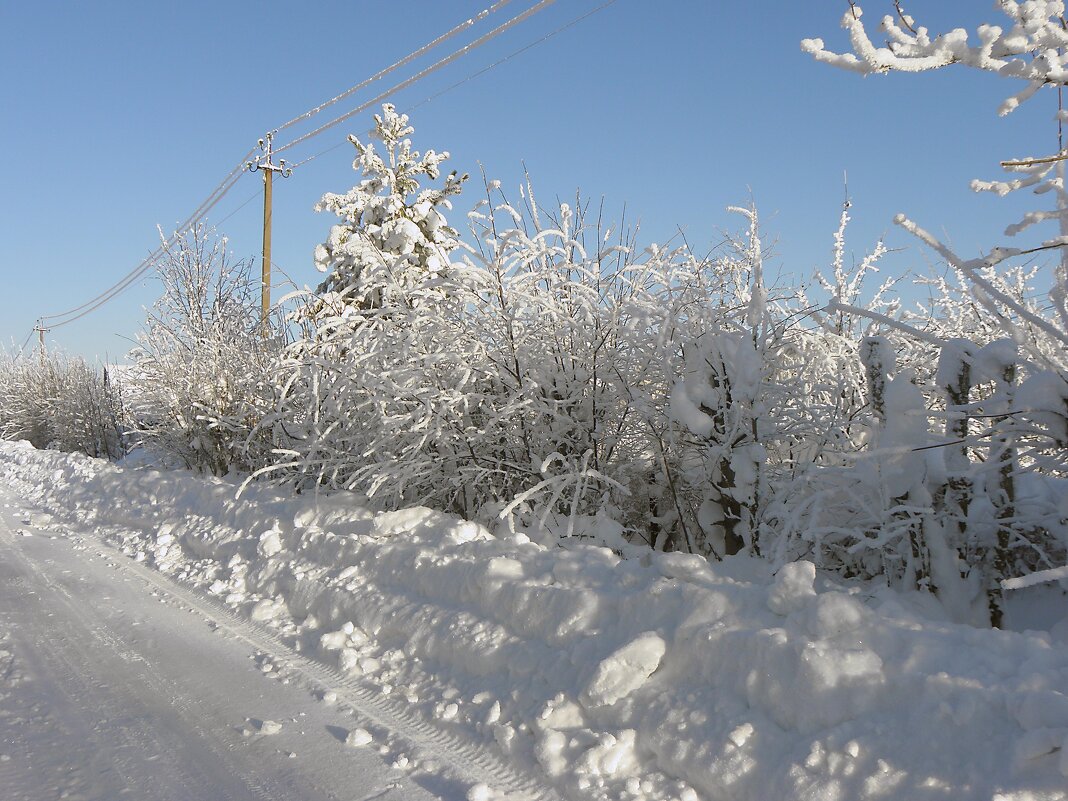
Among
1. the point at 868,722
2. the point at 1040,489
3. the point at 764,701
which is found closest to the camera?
the point at 868,722

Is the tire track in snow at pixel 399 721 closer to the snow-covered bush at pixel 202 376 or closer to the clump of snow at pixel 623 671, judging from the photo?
the clump of snow at pixel 623 671

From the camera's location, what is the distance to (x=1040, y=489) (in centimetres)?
412

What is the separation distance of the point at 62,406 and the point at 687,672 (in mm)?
26659

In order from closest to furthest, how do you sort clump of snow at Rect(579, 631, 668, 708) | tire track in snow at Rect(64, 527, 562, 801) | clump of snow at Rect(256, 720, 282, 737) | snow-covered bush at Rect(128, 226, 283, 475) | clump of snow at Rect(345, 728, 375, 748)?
tire track in snow at Rect(64, 527, 562, 801), clump of snow at Rect(579, 631, 668, 708), clump of snow at Rect(345, 728, 375, 748), clump of snow at Rect(256, 720, 282, 737), snow-covered bush at Rect(128, 226, 283, 475)

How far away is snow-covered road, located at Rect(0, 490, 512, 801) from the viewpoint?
10.2ft

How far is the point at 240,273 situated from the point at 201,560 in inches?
448

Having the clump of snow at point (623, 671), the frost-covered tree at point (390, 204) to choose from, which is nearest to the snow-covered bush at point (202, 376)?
the frost-covered tree at point (390, 204)

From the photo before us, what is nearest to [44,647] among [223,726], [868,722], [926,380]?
[223,726]

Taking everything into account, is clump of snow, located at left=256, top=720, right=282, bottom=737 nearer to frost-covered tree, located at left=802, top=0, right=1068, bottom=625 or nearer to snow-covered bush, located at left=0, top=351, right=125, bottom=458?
frost-covered tree, located at left=802, top=0, right=1068, bottom=625

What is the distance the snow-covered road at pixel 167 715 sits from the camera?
310cm

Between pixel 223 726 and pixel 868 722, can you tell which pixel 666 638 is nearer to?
pixel 868 722

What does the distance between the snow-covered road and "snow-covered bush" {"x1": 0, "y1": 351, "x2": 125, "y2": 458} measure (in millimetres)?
17848

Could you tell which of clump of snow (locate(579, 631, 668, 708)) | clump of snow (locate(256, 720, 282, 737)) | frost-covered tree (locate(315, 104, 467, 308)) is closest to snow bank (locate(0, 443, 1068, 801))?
clump of snow (locate(579, 631, 668, 708))

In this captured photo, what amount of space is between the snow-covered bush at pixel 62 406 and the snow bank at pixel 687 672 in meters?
19.4
